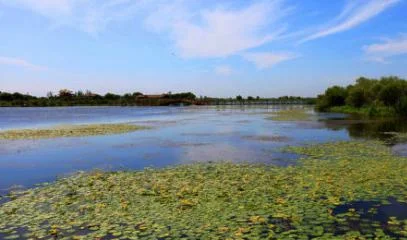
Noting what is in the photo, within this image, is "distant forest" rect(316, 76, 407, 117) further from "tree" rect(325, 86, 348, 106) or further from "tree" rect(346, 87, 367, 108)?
"tree" rect(325, 86, 348, 106)

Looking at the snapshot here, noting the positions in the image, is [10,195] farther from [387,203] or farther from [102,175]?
[387,203]

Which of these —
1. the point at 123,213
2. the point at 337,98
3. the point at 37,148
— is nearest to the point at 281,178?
the point at 123,213

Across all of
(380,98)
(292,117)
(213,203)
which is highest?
(380,98)

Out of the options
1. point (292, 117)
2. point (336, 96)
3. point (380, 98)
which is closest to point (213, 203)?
point (292, 117)

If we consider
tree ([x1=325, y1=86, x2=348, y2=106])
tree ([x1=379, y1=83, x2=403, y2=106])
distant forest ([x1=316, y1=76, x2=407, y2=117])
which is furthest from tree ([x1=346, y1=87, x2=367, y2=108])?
tree ([x1=325, y1=86, x2=348, y2=106])

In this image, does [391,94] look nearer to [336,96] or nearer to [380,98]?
[380,98]

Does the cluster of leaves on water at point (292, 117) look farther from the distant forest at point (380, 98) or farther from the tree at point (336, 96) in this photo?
the tree at point (336, 96)

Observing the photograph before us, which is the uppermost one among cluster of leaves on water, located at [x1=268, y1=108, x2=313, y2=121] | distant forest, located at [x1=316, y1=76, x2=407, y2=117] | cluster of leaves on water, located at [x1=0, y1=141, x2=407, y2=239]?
distant forest, located at [x1=316, y1=76, x2=407, y2=117]

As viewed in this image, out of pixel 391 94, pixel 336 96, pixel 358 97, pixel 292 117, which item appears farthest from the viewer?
pixel 336 96

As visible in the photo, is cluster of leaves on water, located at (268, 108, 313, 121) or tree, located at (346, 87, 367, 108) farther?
tree, located at (346, 87, 367, 108)

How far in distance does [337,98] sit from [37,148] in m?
82.7

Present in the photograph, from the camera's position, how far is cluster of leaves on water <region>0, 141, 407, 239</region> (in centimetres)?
937

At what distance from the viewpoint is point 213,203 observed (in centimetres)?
1163

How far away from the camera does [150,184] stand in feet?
47.4
